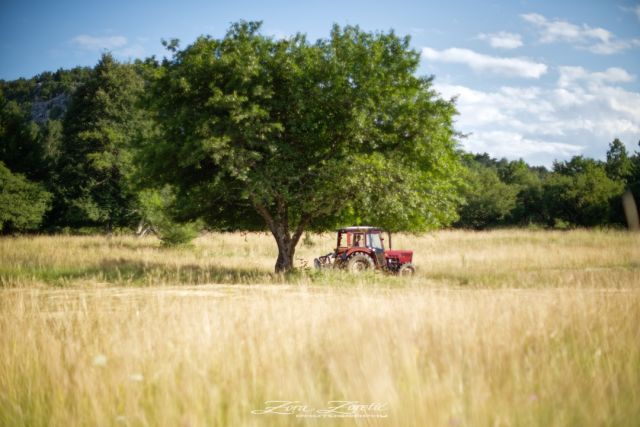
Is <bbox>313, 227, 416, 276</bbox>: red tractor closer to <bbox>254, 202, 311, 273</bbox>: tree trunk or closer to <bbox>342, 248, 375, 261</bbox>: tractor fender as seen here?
<bbox>342, 248, 375, 261</bbox>: tractor fender

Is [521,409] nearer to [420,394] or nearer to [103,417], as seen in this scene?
[420,394]

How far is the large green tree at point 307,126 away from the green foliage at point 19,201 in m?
22.4

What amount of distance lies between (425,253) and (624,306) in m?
20.8

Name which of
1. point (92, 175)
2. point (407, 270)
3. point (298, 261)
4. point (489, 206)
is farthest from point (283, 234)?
point (489, 206)

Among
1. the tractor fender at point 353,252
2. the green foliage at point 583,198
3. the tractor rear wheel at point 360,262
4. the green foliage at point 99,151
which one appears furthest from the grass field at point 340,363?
the green foliage at point 583,198

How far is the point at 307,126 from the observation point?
561 inches

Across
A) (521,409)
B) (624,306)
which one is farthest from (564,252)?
(521,409)

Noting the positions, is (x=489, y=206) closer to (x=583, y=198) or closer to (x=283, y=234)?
(x=583, y=198)

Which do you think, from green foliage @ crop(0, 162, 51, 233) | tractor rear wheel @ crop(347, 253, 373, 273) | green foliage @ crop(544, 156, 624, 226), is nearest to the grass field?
tractor rear wheel @ crop(347, 253, 373, 273)

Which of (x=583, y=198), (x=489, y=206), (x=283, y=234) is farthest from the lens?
(x=489, y=206)

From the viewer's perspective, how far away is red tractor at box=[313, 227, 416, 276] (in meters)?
15.6

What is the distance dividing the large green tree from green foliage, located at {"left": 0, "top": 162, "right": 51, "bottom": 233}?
73.5ft

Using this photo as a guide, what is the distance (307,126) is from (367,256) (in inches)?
204

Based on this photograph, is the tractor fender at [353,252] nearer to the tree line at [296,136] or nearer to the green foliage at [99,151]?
the tree line at [296,136]
